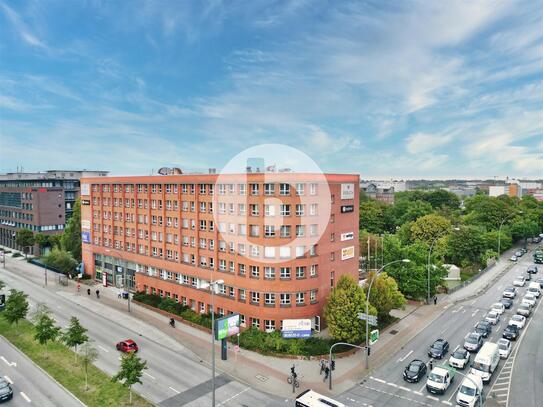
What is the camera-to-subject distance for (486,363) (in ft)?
113

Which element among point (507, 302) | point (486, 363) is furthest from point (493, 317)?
point (486, 363)

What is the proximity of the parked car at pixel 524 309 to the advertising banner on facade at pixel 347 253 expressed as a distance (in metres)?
24.9

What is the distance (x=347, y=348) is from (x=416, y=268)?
2153cm

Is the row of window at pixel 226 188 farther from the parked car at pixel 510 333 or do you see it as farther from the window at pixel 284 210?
the parked car at pixel 510 333

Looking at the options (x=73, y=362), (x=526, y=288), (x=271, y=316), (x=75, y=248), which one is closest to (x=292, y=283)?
(x=271, y=316)

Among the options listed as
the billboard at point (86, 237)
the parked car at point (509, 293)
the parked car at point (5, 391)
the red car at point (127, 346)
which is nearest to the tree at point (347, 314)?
the red car at point (127, 346)

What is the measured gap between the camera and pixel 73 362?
37.2 meters

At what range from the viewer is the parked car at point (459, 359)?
36.5 meters

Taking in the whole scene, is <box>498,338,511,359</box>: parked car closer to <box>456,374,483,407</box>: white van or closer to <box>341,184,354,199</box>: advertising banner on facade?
<box>456,374,483,407</box>: white van

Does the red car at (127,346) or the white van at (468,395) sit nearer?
the white van at (468,395)

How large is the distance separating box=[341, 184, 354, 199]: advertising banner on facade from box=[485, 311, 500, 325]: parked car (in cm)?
2445

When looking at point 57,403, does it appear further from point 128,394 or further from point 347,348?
point 347,348

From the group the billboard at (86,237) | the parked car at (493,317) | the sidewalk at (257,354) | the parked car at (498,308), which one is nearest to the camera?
the sidewalk at (257,354)

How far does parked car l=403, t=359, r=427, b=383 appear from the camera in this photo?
33875 millimetres
